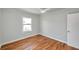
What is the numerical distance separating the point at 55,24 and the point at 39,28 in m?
0.28

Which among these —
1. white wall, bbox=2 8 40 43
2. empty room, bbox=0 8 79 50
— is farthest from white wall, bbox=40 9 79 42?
white wall, bbox=2 8 40 43

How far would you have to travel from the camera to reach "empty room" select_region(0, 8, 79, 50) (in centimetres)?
117

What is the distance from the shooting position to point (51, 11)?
1227 millimetres

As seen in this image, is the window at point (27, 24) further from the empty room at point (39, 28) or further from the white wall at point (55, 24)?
the white wall at point (55, 24)

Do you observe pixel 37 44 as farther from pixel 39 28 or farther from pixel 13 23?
pixel 13 23

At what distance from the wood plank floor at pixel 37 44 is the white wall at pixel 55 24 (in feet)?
0.31

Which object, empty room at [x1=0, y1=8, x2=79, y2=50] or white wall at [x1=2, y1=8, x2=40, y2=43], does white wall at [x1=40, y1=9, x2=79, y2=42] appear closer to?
empty room at [x1=0, y1=8, x2=79, y2=50]

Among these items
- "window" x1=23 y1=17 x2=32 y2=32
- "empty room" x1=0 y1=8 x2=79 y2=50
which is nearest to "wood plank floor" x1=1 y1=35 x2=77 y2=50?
"empty room" x1=0 y1=8 x2=79 y2=50

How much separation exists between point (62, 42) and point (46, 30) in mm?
333

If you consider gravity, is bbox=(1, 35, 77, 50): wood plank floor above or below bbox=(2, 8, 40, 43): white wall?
below

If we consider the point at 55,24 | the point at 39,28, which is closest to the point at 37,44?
the point at 39,28

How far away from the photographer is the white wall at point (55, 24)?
4.00ft

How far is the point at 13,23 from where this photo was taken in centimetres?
120
